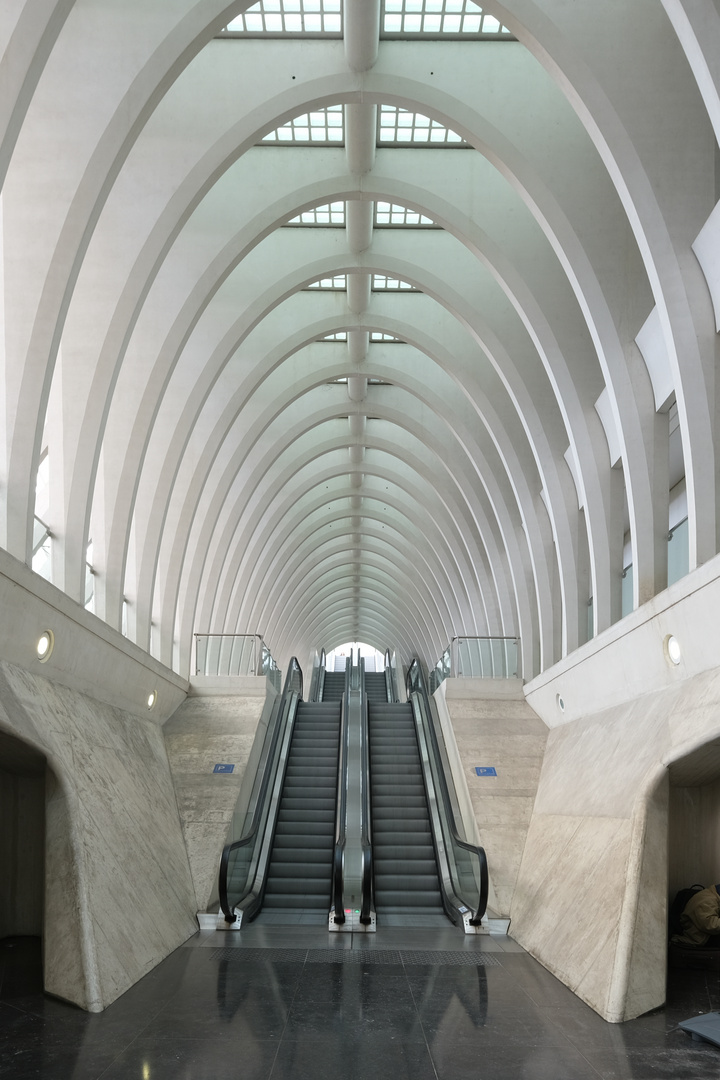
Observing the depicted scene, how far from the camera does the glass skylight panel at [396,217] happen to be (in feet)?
62.6

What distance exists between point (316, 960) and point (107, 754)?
148 inches

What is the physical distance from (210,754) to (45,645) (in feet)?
21.8

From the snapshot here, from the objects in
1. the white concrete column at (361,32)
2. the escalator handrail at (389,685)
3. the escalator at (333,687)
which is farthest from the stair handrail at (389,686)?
the white concrete column at (361,32)

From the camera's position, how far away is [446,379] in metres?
23.8

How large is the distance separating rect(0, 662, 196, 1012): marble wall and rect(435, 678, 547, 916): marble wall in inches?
185

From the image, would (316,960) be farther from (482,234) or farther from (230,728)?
(482,234)

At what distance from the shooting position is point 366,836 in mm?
14664

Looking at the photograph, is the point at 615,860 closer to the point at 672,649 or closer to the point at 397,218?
the point at 672,649

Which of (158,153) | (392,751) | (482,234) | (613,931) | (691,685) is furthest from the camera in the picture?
(392,751)

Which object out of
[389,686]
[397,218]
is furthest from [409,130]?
[389,686]

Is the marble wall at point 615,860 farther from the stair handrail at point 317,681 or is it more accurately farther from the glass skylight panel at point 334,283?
the stair handrail at point 317,681

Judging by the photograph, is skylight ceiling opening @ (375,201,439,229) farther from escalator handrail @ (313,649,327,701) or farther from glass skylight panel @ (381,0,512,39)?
escalator handrail @ (313,649,327,701)

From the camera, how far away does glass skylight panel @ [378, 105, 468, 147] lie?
53.7ft

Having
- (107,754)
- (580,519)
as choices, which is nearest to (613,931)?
(107,754)
